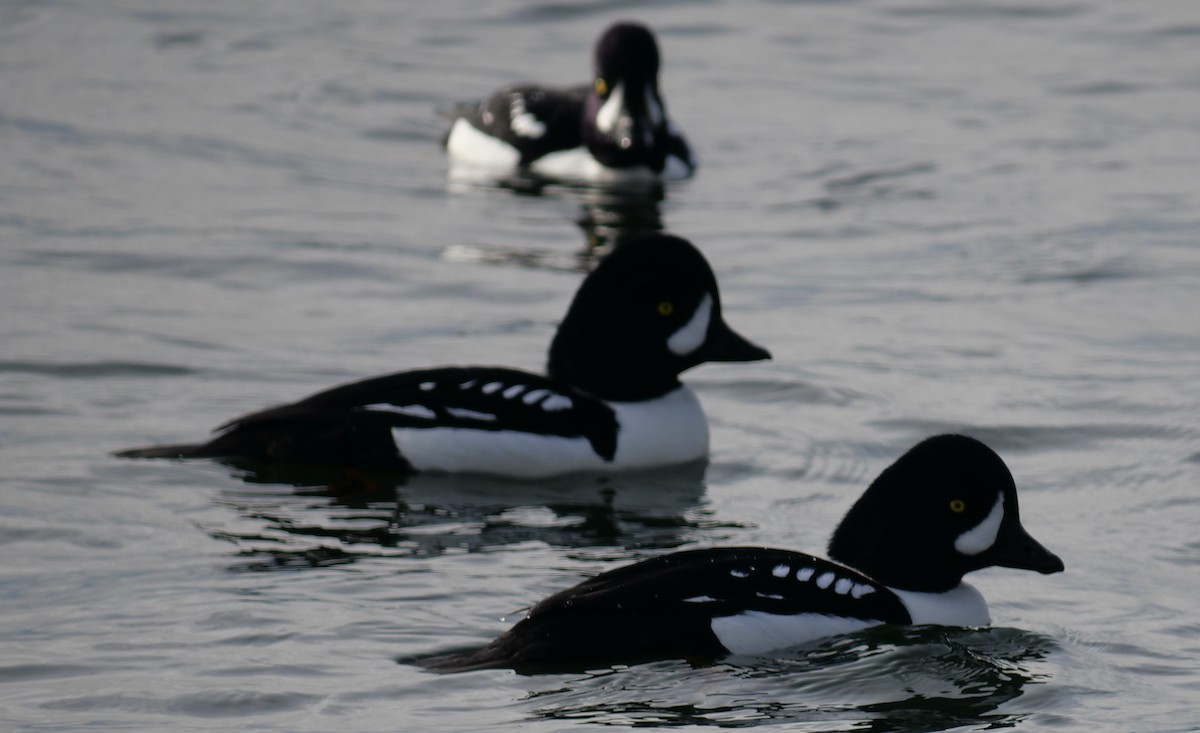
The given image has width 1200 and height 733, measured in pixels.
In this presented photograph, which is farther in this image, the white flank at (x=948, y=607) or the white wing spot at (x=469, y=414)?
the white wing spot at (x=469, y=414)

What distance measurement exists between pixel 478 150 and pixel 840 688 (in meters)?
10.3

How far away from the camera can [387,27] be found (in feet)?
69.0

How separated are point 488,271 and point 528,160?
3.65 meters

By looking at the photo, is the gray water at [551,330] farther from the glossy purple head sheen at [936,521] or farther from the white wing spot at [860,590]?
the glossy purple head sheen at [936,521]

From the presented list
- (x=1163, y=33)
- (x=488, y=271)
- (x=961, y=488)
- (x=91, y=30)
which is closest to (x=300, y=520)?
(x=961, y=488)

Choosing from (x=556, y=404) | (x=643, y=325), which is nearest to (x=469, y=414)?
(x=556, y=404)

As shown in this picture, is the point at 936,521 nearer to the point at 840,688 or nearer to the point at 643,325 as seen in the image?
the point at 840,688

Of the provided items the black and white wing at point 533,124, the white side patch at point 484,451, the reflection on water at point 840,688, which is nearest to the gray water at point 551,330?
the reflection on water at point 840,688

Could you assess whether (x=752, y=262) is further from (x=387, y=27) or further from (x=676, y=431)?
(x=387, y=27)

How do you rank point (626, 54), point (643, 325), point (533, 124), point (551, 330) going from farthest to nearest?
point (533, 124) < point (626, 54) < point (551, 330) < point (643, 325)

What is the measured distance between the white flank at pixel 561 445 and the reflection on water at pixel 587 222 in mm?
3754

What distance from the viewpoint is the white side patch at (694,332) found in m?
9.80

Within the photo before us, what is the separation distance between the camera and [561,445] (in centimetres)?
945

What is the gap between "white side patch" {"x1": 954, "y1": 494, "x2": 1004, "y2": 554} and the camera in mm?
7340
